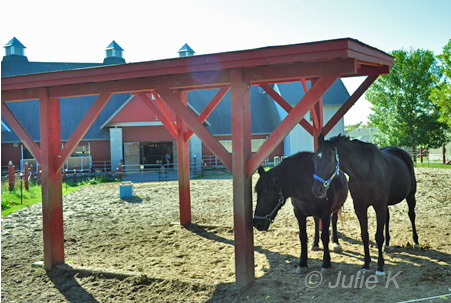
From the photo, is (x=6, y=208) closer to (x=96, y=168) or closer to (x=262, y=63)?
(x=262, y=63)

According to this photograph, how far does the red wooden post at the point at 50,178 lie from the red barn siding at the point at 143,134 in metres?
19.7

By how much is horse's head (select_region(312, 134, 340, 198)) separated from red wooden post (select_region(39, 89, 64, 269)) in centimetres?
428

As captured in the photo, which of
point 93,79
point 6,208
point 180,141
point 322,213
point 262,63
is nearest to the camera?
point 262,63

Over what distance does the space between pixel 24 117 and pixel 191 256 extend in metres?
25.2

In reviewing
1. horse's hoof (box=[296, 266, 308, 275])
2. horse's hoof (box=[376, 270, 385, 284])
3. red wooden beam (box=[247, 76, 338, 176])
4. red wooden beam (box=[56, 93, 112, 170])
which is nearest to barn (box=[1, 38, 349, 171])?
red wooden beam (box=[56, 93, 112, 170])

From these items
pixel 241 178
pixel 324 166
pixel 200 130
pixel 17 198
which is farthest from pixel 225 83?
pixel 17 198

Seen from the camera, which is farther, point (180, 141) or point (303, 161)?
point (180, 141)

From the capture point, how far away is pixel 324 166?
4801 mm

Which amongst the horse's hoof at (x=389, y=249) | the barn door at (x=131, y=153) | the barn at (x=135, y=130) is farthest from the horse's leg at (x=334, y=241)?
the barn door at (x=131, y=153)

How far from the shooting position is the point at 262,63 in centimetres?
471

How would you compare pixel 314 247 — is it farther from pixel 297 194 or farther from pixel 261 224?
pixel 261 224

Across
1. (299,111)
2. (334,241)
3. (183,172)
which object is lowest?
(334,241)

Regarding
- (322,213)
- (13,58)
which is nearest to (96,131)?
(13,58)

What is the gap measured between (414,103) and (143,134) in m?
19.0
